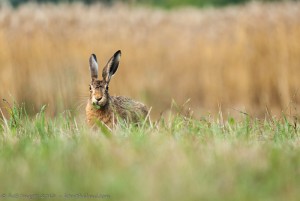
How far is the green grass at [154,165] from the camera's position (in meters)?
2.71

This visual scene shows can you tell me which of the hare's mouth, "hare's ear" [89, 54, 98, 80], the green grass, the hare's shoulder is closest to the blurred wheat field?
the hare's shoulder

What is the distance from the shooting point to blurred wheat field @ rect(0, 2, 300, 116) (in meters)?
10.7

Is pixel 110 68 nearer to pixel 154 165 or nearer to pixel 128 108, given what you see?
pixel 128 108

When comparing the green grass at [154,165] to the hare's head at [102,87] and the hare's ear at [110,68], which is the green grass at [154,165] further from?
the hare's ear at [110,68]

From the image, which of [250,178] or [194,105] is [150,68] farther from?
[250,178]

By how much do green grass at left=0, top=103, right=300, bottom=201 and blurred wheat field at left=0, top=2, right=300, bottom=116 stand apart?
21.0ft

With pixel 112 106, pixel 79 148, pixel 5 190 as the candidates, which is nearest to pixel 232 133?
pixel 112 106

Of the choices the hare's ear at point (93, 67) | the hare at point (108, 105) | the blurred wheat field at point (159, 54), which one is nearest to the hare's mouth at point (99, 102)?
the hare at point (108, 105)

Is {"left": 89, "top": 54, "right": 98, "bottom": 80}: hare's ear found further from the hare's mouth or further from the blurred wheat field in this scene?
the blurred wheat field

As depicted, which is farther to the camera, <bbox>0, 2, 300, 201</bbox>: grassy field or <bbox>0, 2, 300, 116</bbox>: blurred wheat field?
<bbox>0, 2, 300, 116</bbox>: blurred wheat field

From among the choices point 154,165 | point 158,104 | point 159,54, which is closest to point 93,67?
point 154,165

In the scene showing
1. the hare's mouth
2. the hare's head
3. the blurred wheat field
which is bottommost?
the blurred wheat field

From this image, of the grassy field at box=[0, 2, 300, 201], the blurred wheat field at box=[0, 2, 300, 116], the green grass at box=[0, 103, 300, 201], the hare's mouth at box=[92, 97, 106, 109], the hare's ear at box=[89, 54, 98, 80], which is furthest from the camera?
the blurred wheat field at box=[0, 2, 300, 116]

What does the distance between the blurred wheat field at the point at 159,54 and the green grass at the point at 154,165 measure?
6416 millimetres
